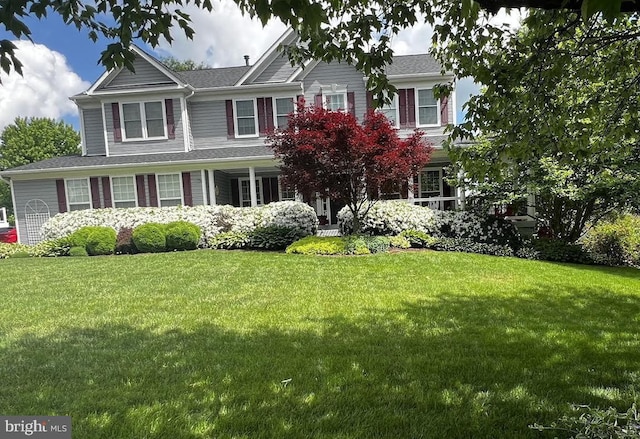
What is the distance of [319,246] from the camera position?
1081cm

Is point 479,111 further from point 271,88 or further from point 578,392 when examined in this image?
point 271,88

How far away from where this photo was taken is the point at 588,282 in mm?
7645

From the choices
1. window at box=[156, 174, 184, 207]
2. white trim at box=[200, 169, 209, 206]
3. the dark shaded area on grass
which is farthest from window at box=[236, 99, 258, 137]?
the dark shaded area on grass

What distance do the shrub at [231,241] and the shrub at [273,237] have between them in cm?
22

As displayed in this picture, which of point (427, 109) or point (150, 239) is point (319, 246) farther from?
point (427, 109)

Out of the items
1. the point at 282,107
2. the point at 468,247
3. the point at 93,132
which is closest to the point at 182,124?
the point at 282,107

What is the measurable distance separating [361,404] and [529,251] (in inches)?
365

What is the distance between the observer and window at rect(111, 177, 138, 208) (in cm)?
1573

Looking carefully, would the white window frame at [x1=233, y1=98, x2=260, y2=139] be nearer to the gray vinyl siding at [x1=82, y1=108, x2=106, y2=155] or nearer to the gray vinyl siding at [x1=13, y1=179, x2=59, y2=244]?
the gray vinyl siding at [x1=82, y1=108, x2=106, y2=155]

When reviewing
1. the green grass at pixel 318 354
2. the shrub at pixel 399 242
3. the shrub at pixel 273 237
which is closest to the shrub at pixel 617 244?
the green grass at pixel 318 354

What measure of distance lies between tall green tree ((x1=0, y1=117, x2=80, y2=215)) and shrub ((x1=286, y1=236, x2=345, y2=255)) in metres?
47.8

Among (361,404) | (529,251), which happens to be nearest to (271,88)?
(529,251)

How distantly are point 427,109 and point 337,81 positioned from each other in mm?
3736

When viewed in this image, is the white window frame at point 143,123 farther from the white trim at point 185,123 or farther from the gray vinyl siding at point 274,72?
the gray vinyl siding at point 274,72
